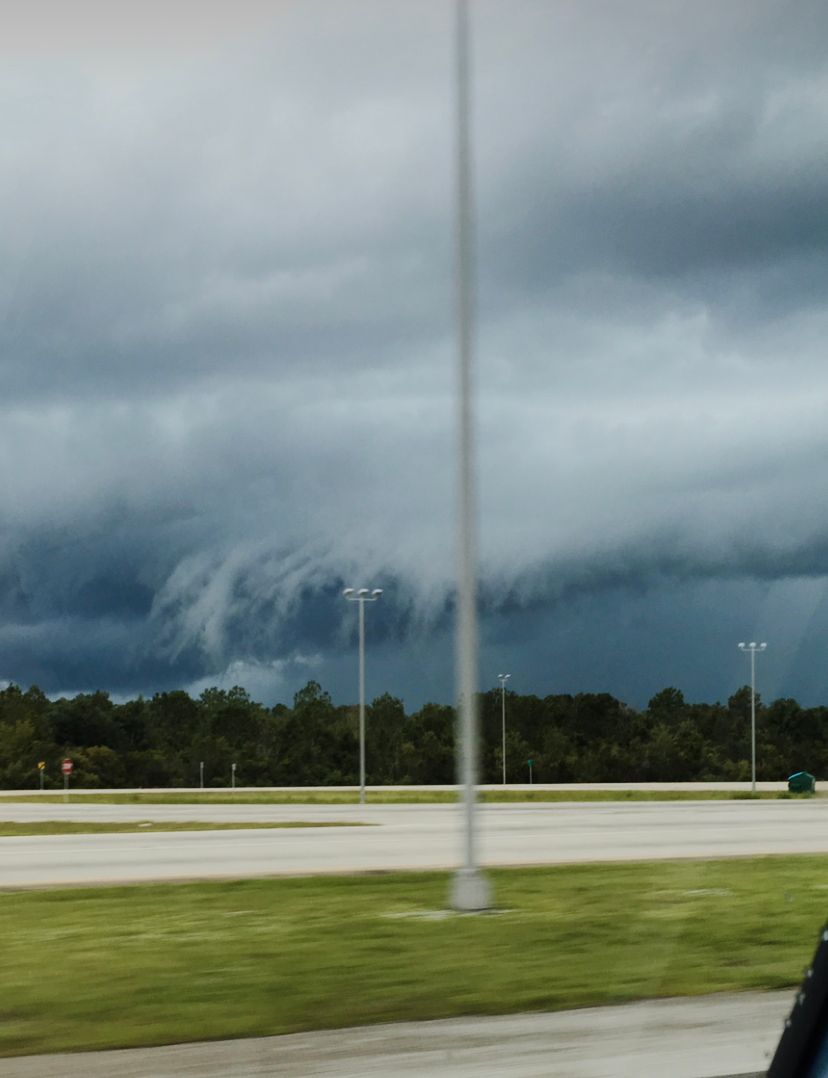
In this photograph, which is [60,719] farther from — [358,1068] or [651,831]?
[358,1068]

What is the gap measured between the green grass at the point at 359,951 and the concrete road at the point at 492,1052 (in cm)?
34

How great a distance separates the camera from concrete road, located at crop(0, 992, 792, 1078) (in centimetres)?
686

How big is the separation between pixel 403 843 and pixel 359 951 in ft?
48.5

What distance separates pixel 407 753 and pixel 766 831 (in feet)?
171

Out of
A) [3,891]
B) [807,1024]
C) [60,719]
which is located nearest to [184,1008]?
[807,1024]

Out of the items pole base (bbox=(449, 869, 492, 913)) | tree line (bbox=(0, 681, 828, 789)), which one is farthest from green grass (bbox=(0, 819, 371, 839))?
pole base (bbox=(449, 869, 492, 913))

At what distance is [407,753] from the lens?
262ft

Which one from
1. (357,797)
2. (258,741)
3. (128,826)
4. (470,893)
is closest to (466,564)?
(470,893)

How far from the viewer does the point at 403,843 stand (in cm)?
2602

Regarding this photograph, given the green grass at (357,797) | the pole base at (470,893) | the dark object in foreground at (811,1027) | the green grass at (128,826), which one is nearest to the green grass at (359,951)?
the pole base at (470,893)

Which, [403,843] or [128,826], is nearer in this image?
[403,843]

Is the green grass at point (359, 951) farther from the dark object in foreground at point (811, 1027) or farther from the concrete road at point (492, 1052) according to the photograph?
the dark object in foreground at point (811, 1027)

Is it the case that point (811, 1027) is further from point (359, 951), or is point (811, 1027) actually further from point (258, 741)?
point (258, 741)

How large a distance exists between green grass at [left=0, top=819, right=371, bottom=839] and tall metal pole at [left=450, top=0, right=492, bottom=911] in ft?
60.5
